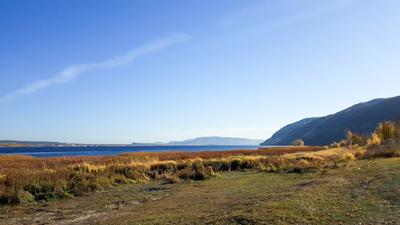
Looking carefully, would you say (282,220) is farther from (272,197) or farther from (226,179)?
(226,179)

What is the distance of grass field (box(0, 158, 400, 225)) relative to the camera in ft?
52.3

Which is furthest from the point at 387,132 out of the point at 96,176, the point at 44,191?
the point at 44,191

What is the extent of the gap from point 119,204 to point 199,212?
17.3 feet

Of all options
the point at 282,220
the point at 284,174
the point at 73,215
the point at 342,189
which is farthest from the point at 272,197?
the point at 284,174

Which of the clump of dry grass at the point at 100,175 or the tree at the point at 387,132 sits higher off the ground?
the tree at the point at 387,132

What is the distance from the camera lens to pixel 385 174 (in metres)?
28.6

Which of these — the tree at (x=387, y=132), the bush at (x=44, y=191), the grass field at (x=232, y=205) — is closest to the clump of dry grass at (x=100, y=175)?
the bush at (x=44, y=191)

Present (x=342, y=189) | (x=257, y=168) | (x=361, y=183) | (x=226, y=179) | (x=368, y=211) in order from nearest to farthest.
A: (x=368, y=211)
(x=342, y=189)
(x=361, y=183)
(x=226, y=179)
(x=257, y=168)

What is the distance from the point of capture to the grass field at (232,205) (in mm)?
15945

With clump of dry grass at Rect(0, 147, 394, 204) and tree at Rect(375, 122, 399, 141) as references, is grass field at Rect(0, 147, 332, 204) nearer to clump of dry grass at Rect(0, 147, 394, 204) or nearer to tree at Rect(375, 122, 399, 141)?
clump of dry grass at Rect(0, 147, 394, 204)

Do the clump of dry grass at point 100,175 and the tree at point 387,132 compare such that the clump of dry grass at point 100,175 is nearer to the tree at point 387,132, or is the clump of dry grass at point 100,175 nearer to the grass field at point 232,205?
the grass field at point 232,205

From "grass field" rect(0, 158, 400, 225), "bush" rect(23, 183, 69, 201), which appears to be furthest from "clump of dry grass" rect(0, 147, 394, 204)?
"grass field" rect(0, 158, 400, 225)

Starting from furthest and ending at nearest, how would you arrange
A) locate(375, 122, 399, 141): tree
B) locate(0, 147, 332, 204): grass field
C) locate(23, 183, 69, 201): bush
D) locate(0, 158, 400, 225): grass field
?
locate(375, 122, 399, 141): tree, locate(0, 147, 332, 204): grass field, locate(23, 183, 69, 201): bush, locate(0, 158, 400, 225): grass field

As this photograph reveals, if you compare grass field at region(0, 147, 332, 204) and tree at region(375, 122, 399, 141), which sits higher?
tree at region(375, 122, 399, 141)
